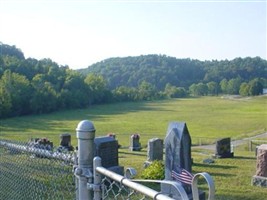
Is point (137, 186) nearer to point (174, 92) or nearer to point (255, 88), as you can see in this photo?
Result: point (255, 88)

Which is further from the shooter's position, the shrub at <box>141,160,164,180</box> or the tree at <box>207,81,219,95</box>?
the tree at <box>207,81,219,95</box>

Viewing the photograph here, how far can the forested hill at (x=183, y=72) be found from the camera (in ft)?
588

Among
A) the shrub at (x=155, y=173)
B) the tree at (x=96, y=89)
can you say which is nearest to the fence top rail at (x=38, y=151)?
the shrub at (x=155, y=173)

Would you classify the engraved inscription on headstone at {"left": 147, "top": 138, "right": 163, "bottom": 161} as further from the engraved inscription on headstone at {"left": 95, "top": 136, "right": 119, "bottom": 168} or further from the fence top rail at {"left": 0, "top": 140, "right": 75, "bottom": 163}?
the fence top rail at {"left": 0, "top": 140, "right": 75, "bottom": 163}

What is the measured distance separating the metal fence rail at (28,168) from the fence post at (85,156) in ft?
1.27

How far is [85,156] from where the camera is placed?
3178 mm

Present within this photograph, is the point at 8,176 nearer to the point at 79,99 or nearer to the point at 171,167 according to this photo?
the point at 171,167

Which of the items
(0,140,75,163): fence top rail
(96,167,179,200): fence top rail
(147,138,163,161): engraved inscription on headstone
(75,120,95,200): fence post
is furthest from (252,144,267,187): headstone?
(96,167,179,200): fence top rail

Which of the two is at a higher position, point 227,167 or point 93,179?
point 93,179

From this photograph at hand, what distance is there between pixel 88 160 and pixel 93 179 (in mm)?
157

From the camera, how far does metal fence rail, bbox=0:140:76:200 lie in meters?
4.00

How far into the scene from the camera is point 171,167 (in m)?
Result: 10.2

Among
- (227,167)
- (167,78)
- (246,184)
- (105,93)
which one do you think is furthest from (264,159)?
(167,78)

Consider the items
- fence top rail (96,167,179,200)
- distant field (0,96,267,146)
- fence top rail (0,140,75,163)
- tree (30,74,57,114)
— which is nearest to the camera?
fence top rail (96,167,179,200)
